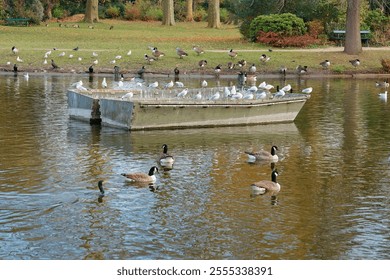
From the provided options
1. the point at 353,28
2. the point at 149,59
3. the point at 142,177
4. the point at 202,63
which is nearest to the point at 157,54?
the point at 149,59

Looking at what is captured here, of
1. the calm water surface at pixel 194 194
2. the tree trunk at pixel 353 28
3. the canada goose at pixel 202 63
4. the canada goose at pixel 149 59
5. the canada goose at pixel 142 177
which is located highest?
the tree trunk at pixel 353 28

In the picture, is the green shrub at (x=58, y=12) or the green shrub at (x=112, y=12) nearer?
the green shrub at (x=58, y=12)

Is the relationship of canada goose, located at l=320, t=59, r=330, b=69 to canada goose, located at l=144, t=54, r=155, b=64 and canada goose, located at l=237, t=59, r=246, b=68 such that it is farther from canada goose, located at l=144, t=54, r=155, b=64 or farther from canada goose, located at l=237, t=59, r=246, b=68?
canada goose, located at l=144, t=54, r=155, b=64

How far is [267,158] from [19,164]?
24.9 ft

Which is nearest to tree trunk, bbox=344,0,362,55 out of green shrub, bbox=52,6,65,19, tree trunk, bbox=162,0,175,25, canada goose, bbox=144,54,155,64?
canada goose, bbox=144,54,155,64

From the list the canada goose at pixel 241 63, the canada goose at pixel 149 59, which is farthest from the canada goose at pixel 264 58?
the canada goose at pixel 149 59

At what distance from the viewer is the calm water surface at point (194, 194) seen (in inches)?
728

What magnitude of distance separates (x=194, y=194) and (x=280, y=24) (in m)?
44.6

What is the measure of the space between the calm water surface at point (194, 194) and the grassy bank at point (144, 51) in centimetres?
2090

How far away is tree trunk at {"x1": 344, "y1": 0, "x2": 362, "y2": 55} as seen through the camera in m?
59.6

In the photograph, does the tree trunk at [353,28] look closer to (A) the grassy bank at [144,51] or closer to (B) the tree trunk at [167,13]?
(A) the grassy bank at [144,51]

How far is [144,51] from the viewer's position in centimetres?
6259

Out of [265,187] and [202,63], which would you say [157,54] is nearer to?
[202,63]

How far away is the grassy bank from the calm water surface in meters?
20.9
